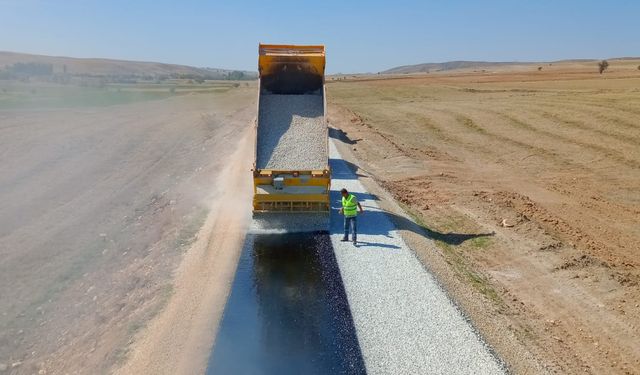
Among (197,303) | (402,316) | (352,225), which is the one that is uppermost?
(352,225)

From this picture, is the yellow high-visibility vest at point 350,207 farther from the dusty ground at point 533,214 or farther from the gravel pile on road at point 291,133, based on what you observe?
the gravel pile on road at point 291,133

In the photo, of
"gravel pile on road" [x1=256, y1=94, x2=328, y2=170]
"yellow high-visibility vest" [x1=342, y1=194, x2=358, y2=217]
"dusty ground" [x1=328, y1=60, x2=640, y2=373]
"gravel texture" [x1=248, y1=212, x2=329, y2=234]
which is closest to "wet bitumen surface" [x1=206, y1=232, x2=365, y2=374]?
"yellow high-visibility vest" [x1=342, y1=194, x2=358, y2=217]

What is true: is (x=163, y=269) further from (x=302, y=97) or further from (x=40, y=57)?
(x=40, y=57)

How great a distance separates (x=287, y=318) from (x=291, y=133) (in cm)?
747

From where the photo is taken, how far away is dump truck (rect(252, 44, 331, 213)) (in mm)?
14594

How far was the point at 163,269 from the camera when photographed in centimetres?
1304

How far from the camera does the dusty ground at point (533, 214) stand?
9.77 m

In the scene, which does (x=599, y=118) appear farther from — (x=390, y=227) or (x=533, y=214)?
(x=390, y=227)

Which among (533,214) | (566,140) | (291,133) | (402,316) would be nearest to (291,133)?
(291,133)

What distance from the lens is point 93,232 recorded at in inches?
725

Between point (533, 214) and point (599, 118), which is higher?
point (599, 118)

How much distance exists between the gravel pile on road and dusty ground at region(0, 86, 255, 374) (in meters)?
2.64

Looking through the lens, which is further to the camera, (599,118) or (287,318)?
(599,118)

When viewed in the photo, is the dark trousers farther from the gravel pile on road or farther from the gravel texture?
the gravel pile on road
